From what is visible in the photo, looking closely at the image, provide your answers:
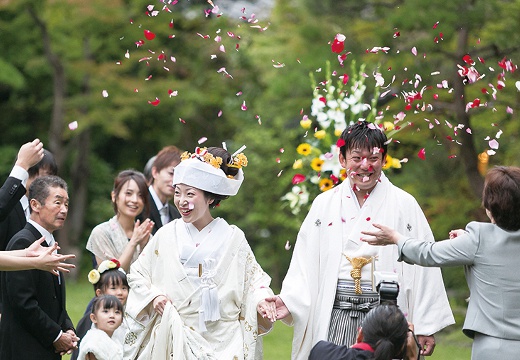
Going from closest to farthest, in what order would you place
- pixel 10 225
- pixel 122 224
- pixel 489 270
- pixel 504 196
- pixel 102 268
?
pixel 504 196
pixel 489 270
pixel 10 225
pixel 102 268
pixel 122 224

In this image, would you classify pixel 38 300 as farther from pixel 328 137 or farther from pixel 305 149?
pixel 328 137

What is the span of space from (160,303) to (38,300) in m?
0.83

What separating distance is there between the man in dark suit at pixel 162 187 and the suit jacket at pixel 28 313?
62.7 inches

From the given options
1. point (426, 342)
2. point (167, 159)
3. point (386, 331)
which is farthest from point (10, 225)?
point (386, 331)

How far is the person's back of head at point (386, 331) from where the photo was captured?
4.35 metres

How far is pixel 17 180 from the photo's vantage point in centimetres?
559

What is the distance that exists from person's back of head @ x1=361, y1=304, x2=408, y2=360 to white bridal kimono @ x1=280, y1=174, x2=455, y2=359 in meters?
1.23

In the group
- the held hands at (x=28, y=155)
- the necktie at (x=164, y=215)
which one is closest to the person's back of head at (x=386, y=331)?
the held hands at (x=28, y=155)

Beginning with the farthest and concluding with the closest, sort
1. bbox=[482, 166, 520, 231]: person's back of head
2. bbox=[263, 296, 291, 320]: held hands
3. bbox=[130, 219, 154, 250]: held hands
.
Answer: bbox=[130, 219, 154, 250]: held hands
bbox=[263, 296, 291, 320]: held hands
bbox=[482, 166, 520, 231]: person's back of head

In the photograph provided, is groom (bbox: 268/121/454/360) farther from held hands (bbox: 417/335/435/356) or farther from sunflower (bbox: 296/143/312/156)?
sunflower (bbox: 296/143/312/156)

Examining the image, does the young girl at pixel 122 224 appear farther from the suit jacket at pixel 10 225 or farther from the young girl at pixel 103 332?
the suit jacket at pixel 10 225

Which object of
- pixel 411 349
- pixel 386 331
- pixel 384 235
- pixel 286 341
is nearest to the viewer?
pixel 386 331

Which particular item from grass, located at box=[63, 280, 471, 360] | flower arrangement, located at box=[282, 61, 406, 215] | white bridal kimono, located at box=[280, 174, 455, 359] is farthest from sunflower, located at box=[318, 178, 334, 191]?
grass, located at box=[63, 280, 471, 360]

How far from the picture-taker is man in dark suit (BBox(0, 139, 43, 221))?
5.50m
